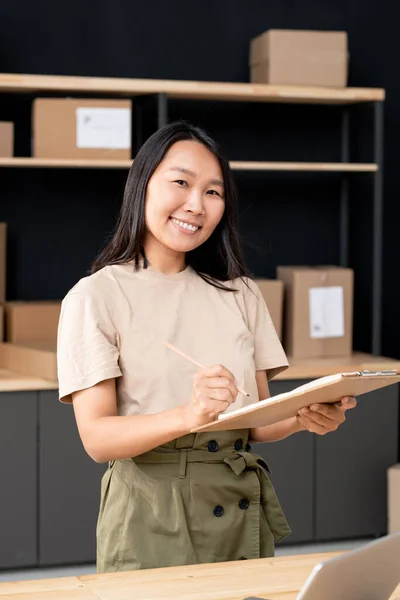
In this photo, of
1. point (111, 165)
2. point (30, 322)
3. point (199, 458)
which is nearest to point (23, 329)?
point (30, 322)

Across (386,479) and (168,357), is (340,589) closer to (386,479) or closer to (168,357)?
(168,357)

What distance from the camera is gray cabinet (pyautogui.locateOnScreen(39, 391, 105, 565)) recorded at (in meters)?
3.90

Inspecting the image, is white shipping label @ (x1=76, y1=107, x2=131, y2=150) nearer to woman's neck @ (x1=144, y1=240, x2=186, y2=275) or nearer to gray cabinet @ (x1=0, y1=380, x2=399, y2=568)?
gray cabinet @ (x1=0, y1=380, x2=399, y2=568)

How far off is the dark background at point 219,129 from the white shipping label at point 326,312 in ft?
1.50

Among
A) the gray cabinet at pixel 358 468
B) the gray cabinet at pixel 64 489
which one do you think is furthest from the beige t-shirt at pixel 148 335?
the gray cabinet at pixel 358 468

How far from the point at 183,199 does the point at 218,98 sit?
2464mm

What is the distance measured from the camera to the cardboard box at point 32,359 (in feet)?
12.6

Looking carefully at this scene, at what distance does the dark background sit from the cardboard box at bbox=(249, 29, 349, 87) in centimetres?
39

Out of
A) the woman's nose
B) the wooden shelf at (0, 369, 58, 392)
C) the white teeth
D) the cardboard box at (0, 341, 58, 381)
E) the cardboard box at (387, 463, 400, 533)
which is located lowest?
the cardboard box at (387, 463, 400, 533)

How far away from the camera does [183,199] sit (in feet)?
6.70

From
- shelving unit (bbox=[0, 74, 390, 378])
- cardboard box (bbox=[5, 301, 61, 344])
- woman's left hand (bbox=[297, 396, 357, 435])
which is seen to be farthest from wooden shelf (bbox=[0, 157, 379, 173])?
woman's left hand (bbox=[297, 396, 357, 435])

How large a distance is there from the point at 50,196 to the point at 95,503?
139 cm

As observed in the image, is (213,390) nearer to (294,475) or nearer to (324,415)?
(324,415)

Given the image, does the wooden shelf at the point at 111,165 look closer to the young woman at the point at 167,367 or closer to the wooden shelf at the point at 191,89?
the wooden shelf at the point at 191,89
